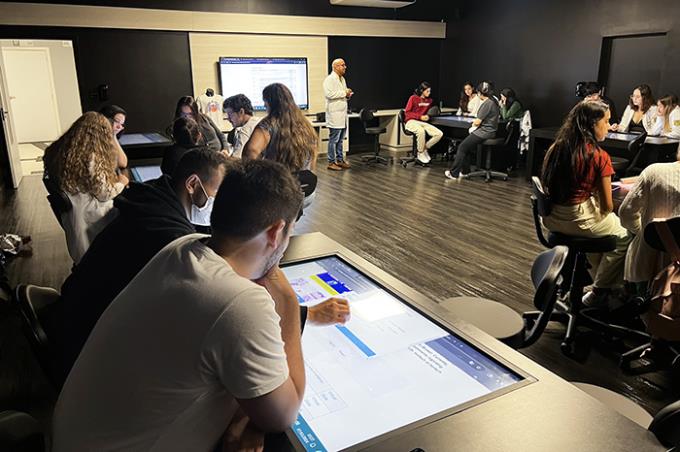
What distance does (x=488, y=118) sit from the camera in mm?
7422

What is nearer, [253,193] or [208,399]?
[208,399]

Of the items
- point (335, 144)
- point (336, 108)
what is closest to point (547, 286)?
point (336, 108)

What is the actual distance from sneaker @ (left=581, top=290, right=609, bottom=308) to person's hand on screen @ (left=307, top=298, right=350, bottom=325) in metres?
2.64

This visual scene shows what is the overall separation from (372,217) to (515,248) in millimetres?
1670

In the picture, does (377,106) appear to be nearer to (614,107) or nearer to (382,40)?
(382,40)

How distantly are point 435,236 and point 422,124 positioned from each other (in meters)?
4.08

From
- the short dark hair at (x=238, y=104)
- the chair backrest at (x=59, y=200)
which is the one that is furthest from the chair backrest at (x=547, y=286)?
the short dark hair at (x=238, y=104)

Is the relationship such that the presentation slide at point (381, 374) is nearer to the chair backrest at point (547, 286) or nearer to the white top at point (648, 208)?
the chair backrest at point (547, 286)

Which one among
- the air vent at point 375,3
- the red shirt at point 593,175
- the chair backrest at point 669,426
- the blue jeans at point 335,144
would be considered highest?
the air vent at point 375,3

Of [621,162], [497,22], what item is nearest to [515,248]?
[621,162]

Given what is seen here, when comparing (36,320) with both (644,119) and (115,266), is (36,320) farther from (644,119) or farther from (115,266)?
(644,119)

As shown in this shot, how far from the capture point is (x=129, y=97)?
8.04 m

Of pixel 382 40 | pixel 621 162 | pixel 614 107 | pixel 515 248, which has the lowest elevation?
pixel 515 248

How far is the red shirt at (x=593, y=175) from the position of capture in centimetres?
301
